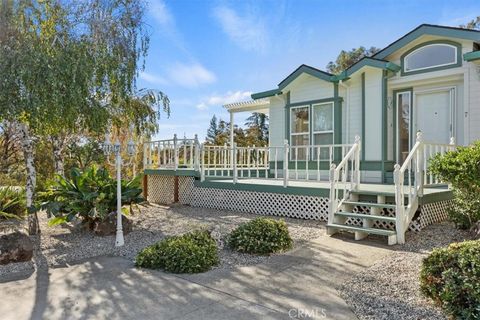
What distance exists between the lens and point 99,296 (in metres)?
3.83

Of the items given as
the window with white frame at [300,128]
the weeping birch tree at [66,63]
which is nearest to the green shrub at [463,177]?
the window with white frame at [300,128]

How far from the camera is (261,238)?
18.1 ft

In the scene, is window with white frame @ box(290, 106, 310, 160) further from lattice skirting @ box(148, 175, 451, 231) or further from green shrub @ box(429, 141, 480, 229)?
green shrub @ box(429, 141, 480, 229)

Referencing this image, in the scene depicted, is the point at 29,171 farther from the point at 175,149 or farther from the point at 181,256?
the point at 175,149

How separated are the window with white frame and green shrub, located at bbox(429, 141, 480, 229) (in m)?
4.83

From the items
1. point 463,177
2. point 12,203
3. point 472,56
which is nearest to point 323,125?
point 472,56

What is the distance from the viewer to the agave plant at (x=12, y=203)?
899 centimetres

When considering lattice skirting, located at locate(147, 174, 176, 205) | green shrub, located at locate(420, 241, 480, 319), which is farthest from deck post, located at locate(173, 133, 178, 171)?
green shrub, located at locate(420, 241, 480, 319)

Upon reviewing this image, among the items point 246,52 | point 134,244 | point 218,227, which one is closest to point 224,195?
point 218,227

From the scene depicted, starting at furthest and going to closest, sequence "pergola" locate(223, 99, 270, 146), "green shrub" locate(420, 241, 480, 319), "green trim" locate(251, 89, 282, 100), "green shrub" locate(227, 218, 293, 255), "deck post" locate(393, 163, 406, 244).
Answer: "pergola" locate(223, 99, 270, 146) → "green trim" locate(251, 89, 282, 100) → "deck post" locate(393, 163, 406, 244) → "green shrub" locate(227, 218, 293, 255) → "green shrub" locate(420, 241, 480, 319)

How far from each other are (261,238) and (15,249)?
3.60 metres

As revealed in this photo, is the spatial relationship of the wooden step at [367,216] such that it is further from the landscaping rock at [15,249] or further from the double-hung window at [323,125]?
the landscaping rock at [15,249]

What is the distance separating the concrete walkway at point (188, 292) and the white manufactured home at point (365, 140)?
180 centimetres

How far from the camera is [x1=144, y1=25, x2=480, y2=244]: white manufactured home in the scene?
6508 millimetres
